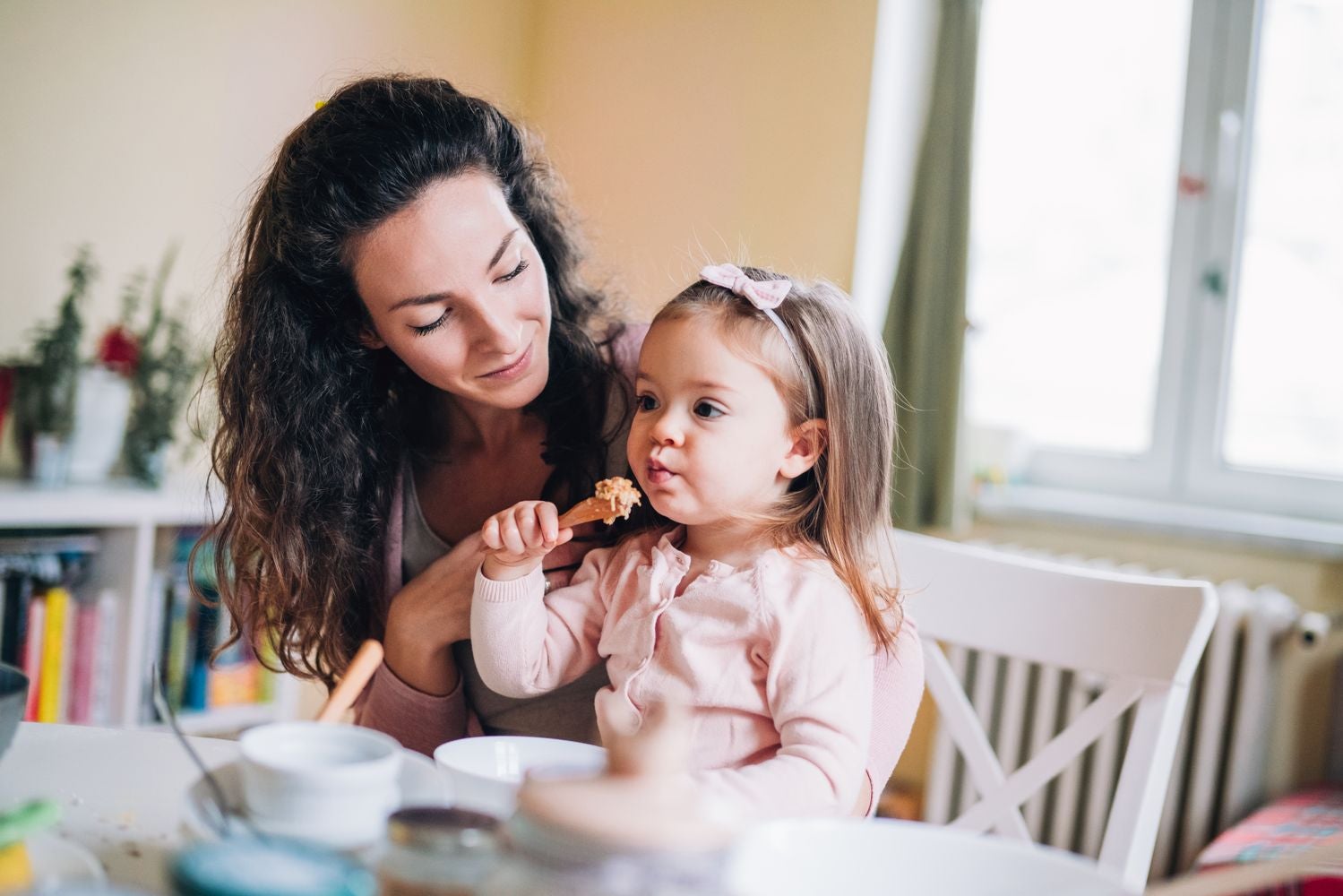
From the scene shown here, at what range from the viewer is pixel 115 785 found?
85 centimetres

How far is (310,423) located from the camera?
4.33 ft

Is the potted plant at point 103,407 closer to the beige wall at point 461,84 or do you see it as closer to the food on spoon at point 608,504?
the beige wall at point 461,84

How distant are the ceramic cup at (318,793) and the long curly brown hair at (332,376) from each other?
700mm

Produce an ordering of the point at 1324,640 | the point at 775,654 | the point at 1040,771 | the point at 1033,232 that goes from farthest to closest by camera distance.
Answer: the point at 1033,232, the point at 1324,640, the point at 1040,771, the point at 775,654

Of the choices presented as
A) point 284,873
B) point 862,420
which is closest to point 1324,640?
point 862,420

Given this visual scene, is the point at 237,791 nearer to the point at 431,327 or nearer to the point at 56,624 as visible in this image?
the point at 431,327

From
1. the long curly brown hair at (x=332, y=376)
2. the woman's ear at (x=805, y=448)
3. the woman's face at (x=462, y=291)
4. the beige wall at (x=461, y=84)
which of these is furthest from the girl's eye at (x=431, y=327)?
the beige wall at (x=461, y=84)

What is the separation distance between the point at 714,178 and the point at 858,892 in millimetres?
2766

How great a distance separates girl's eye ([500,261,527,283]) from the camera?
1213 mm

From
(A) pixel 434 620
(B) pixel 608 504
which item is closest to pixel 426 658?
(A) pixel 434 620

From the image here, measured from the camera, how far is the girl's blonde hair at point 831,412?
1.11 metres

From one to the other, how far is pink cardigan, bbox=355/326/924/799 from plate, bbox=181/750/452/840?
0.50 meters

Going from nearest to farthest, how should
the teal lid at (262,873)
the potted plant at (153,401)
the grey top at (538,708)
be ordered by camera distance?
the teal lid at (262,873)
the grey top at (538,708)
the potted plant at (153,401)

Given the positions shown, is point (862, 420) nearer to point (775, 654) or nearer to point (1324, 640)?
point (775, 654)
